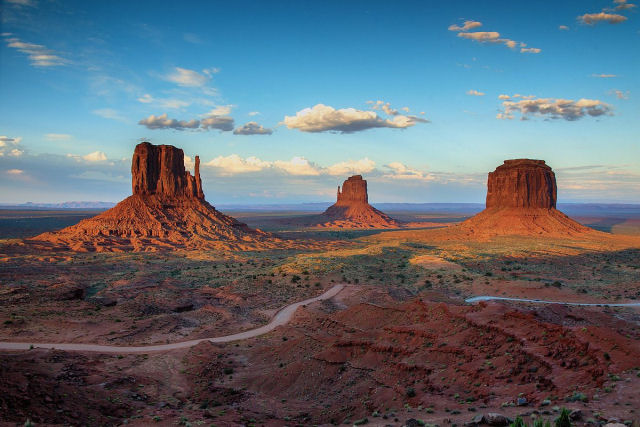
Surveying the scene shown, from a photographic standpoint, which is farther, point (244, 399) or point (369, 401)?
point (244, 399)

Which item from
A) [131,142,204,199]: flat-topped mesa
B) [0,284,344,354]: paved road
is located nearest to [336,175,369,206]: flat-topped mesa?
[131,142,204,199]: flat-topped mesa

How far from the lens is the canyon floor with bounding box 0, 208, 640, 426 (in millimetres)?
14773

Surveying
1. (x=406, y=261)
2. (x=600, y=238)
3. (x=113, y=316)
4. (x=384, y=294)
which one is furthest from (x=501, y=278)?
(x=600, y=238)

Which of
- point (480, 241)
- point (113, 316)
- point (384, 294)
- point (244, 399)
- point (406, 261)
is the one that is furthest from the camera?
point (480, 241)

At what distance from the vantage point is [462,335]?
2089 centimetres

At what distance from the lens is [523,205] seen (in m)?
107

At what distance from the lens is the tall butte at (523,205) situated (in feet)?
330

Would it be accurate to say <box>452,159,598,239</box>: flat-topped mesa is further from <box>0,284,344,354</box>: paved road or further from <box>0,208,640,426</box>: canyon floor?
<box>0,284,344,354</box>: paved road

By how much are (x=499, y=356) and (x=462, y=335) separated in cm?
287

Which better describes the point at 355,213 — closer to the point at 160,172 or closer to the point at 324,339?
the point at 160,172

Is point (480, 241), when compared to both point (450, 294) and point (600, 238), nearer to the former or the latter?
point (600, 238)

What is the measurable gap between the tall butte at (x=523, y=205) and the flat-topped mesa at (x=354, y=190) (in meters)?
81.7

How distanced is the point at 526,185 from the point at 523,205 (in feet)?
17.9

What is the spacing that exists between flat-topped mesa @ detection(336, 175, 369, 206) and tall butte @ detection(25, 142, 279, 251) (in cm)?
9682
